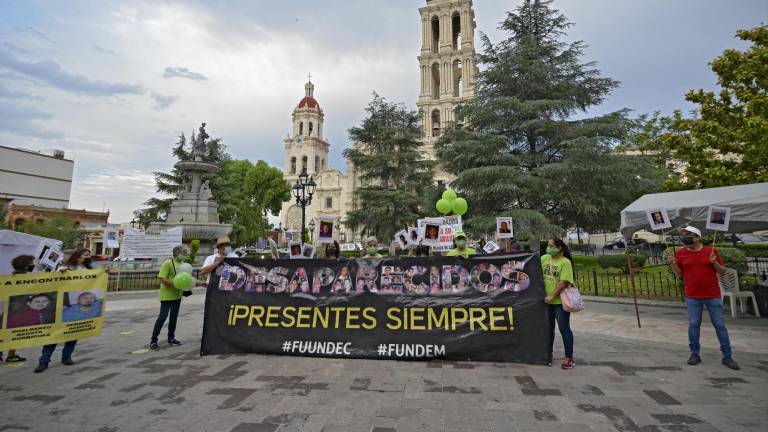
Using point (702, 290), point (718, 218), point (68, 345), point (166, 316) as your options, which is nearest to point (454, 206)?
point (718, 218)

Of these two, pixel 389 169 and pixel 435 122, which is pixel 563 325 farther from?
pixel 435 122

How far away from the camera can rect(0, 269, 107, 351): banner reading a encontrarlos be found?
4.85 meters

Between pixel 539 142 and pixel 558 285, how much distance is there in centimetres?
1547

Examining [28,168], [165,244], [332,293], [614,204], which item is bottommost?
[332,293]

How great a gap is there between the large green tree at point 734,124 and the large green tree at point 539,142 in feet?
8.48

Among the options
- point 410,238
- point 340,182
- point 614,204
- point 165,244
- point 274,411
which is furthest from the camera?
point 340,182

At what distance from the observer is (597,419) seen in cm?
328

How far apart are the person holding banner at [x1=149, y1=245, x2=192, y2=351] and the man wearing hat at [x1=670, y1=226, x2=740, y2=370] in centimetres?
786

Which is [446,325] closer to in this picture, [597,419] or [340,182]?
[597,419]

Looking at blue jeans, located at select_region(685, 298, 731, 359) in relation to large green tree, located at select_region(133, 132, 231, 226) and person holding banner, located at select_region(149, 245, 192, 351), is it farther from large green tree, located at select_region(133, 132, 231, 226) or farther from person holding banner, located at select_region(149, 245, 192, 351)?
large green tree, located at select_region(133, 132, 231, 226)

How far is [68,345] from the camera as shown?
17.1 feet

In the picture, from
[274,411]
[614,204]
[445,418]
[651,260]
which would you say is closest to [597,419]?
[445,418]

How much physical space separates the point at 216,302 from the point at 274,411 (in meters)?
2.78

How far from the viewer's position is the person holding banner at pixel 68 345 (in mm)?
4930
